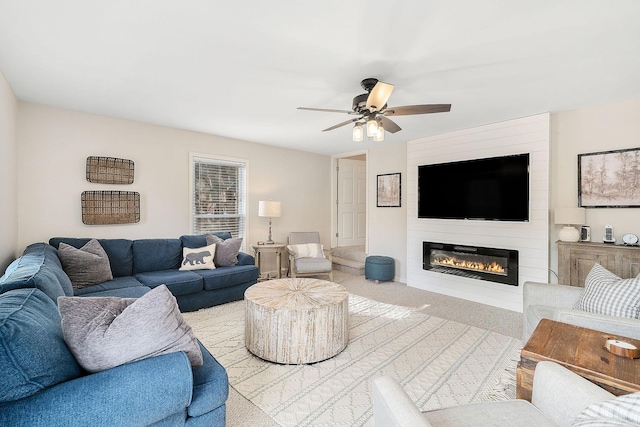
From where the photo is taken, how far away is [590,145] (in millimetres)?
3312

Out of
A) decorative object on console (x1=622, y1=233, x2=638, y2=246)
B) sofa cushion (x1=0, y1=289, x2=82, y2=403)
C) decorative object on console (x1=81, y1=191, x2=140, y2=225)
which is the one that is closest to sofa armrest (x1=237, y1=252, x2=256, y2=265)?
decorative object on console (x1=81, y1=191, x2=140, y2=225)

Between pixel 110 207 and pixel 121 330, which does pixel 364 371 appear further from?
pixel 110 207

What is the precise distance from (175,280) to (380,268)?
10.4 feet

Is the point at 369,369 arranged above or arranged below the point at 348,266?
below

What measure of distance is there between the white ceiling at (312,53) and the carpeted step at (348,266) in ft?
10.6

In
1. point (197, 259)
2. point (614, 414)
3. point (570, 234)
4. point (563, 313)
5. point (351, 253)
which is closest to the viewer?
point (614, 414)

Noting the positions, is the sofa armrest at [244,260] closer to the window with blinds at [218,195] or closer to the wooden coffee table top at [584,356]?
the window with blinds at [218,195]

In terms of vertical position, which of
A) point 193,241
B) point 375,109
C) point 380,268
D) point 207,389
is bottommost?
A: point 380,268

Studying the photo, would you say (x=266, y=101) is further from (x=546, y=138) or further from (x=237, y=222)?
(x=546, y=138)

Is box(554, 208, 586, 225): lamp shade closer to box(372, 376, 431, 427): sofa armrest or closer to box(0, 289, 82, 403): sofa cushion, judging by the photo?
box(372, 376, 431, 427): sofa armrest

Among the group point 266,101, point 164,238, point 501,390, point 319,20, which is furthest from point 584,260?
point 164,238

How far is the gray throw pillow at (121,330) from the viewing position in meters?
1.21

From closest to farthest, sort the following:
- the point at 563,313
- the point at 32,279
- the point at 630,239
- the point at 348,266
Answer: the point at 32,279 < the point at 563,313 < the point at 630,239 < the point at 348,266

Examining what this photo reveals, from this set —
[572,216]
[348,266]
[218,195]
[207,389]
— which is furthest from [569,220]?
[218,195]
